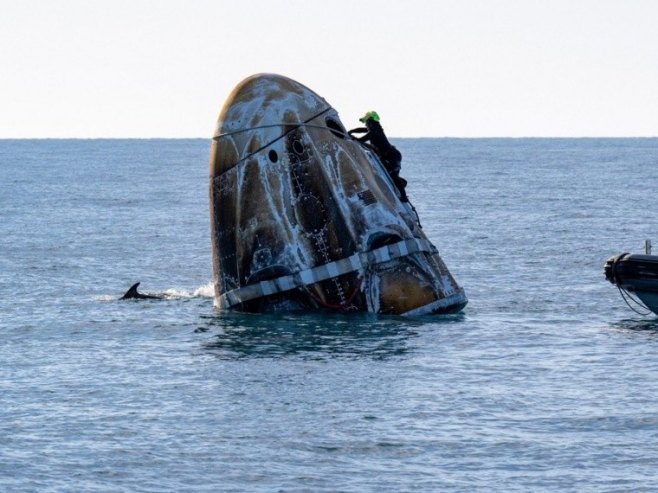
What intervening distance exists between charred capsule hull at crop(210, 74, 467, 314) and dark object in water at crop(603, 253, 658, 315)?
12.3ft

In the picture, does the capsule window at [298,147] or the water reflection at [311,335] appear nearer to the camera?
the water reflection at [311,335]

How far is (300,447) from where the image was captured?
59.5 feet

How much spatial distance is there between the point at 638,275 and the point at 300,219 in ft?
23.0

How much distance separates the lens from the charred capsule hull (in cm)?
2661

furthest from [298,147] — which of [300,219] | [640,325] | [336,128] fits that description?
[640,325]

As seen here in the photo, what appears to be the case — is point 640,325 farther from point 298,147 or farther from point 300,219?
point 298,147

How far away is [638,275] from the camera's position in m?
27.5

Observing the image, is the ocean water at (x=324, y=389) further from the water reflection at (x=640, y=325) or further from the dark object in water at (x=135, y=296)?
the dark object in water at (x=135, y=296)

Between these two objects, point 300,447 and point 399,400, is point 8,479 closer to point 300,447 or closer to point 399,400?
point 300,447

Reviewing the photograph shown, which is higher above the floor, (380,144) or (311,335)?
(380,144)

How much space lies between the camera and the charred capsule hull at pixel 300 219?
87.3ft

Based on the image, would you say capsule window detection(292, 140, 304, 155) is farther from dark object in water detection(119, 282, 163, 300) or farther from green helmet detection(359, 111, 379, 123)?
dark object in water detection(119, 282, 163, 300)

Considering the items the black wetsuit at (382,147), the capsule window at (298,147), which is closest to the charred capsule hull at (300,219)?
the capsule window at (298,147)

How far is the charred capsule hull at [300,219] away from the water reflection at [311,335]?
11.5 inches
